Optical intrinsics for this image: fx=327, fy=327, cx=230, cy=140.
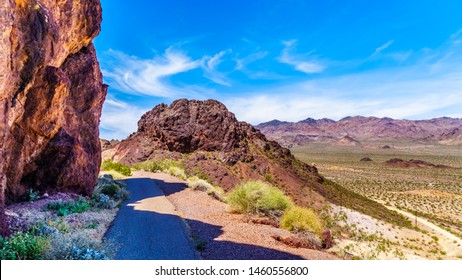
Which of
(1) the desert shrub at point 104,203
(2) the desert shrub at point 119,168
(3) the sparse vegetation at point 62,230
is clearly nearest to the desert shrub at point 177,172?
(2) the desert shrub at point 119,168

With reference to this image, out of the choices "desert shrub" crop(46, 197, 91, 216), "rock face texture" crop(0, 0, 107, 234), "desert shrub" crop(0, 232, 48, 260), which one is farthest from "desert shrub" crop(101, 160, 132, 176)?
"desert shrub" crop(0, 232, 48, 260)

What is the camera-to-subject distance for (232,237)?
10734mm

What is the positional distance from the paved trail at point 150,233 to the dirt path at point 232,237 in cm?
49

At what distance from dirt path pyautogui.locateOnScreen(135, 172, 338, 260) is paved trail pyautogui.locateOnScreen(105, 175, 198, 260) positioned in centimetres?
49

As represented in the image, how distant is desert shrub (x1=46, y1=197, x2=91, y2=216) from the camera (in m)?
11.8

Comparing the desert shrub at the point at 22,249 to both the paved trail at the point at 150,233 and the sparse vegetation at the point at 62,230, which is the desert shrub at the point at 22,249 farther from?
the paved trail at the point at 150,233

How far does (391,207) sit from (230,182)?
21.6m

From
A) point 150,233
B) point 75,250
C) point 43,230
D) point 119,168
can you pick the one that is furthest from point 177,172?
point 75,250

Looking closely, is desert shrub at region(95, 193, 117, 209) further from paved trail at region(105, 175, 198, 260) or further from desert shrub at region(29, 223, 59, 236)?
desert shrub at region(29, 223, 59, 236)

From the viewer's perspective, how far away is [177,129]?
3934 centimetres

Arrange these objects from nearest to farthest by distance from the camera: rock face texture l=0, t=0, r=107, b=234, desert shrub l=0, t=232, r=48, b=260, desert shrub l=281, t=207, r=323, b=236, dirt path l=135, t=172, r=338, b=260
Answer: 1. desert shrub l=0, t=232, r=48, b=260
2. rock face texture l=0, t=0, r=107, b=234
3. dirt path l=135, t=172, r=338, b=260
4. desert shrub l=281, t=207, r=323, b=236

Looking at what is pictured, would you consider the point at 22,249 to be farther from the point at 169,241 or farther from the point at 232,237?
the point at 232,237

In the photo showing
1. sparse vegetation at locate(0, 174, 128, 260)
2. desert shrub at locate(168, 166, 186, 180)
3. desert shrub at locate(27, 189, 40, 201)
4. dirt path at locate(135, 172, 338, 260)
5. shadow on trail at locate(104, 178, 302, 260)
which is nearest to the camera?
sparse vegetation at locate(0, 174, 128, 260)

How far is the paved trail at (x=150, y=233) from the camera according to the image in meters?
8.49
